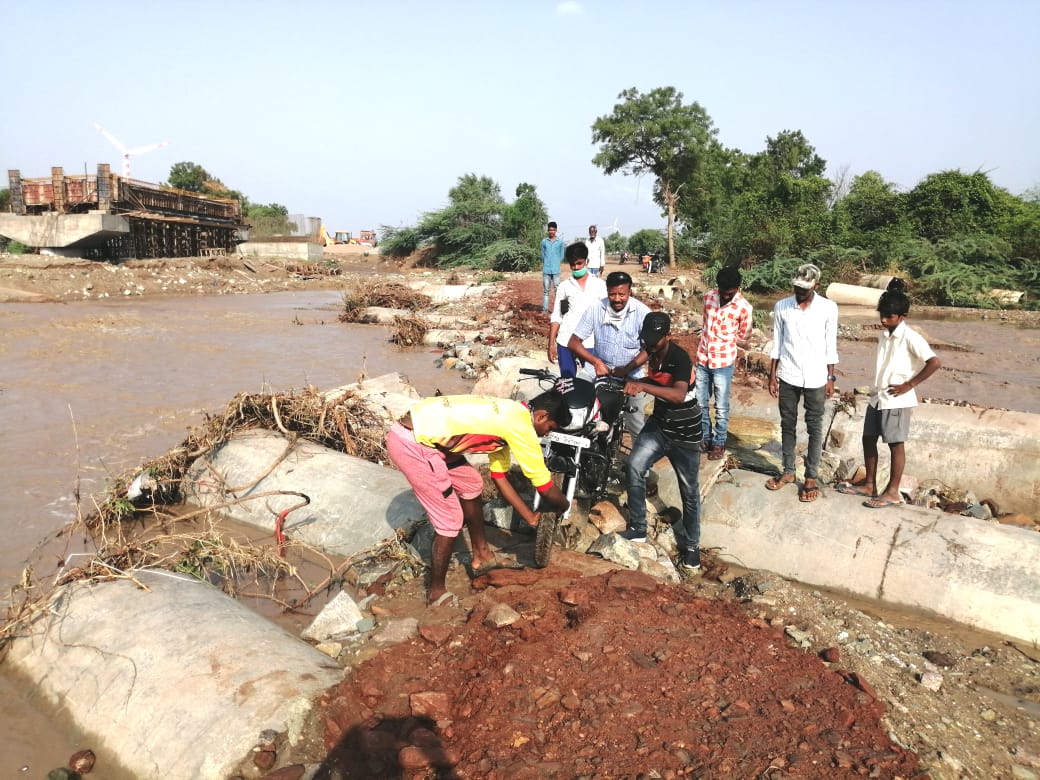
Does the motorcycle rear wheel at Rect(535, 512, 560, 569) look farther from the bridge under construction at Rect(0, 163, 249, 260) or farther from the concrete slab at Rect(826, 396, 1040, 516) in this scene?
the bridge under construction at Rect(0, 163, 249, 260)

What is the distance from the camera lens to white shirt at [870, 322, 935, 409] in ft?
15.2

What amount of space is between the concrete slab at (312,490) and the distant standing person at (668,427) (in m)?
1.53

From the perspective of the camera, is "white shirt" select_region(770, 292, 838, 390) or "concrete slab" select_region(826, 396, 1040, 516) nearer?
"white shirt" select_region(770, 292, 838, 390)

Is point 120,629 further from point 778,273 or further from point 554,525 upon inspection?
point 778,273

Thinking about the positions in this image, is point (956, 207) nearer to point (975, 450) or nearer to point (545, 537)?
point (975, 450)

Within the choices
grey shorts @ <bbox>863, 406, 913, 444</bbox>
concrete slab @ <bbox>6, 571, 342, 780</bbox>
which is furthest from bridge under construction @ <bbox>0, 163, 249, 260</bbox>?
grey shorts @ <bbox>863, 406, 913, 444</bbox>

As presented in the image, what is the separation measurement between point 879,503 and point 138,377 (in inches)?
414

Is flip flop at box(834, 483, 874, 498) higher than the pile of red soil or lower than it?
higher

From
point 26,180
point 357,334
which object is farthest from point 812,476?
point 26,180

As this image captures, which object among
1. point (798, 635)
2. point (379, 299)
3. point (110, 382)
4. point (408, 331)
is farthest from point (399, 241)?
point (798, 635)

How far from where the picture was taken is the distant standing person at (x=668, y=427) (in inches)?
165

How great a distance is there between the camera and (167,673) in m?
2.98

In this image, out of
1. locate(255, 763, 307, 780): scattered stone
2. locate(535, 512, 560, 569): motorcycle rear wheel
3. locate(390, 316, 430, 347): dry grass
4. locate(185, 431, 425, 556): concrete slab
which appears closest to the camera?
locate(255, 763, 307, 780): scattered stone

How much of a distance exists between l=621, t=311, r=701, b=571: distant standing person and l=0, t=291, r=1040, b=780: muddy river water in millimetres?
3144
